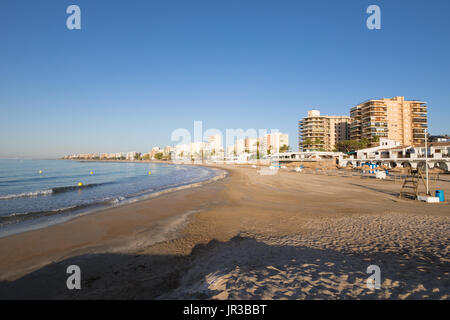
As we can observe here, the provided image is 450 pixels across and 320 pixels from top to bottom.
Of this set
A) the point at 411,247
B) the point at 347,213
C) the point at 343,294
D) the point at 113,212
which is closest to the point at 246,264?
the point at 343,294

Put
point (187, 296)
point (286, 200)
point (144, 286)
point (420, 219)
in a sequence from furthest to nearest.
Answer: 1. point (286, 200)
2. point (420, 219)
3. point (144, 286)
4. point (187, 296)

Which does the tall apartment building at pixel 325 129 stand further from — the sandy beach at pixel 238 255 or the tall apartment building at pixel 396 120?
the sandy beach at pixel 238 255

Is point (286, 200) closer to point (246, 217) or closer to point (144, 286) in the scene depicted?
point (246, 217)

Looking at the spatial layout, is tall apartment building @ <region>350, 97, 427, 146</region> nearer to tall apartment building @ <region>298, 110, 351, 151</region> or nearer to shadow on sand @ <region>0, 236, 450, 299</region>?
tall apartment building @ <region>298, 110, 351, 151</region>

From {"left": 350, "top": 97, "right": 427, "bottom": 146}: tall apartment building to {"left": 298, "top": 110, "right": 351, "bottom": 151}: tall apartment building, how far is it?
16.6 meters

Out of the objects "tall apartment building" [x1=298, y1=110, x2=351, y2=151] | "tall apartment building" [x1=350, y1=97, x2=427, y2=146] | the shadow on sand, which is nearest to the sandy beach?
the shadow on sand

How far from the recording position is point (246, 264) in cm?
461

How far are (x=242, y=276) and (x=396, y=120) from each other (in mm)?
107283

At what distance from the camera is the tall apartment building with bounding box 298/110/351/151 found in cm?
9962

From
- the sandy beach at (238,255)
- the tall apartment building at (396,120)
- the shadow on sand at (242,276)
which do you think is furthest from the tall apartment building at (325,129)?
the shadow on sand at (242,276)

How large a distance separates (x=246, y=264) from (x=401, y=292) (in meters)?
2.72

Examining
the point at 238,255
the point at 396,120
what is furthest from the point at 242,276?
the point at 396,120

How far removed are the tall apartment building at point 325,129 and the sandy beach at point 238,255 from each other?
319 feet

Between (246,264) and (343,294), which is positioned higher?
(343,294)
